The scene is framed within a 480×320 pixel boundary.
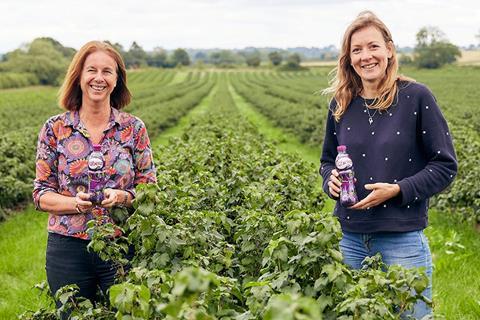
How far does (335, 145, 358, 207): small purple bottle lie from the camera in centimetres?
287

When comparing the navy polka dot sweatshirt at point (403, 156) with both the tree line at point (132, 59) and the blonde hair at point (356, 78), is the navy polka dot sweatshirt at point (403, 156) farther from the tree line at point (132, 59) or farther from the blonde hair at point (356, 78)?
the tree line at point (132, 59)

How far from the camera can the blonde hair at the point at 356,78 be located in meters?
2.92

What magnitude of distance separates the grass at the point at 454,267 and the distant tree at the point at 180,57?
386 ft

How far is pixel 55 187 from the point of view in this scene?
10.5ft

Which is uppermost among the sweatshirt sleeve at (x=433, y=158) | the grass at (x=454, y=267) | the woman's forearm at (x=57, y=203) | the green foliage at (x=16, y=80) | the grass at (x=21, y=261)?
the sweatshirt sleeve at (x=433, y=158)

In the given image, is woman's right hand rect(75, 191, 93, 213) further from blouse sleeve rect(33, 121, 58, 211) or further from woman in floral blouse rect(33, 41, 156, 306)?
blouse sleeve rect(33, 121, 58, 211)

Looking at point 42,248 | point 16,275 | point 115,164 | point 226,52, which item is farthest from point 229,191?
point 226,52

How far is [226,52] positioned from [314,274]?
5794 inches

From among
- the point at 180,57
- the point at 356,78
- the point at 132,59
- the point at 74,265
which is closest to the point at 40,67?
the point at 132,59

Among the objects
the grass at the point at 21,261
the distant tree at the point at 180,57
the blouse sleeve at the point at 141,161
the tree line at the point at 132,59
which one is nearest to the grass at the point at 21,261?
the grass at the point at 21,261

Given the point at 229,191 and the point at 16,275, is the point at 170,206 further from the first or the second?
the point at 16,275

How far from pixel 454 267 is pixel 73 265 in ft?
15.9

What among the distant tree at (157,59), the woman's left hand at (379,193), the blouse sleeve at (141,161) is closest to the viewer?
the woman's left hand at (379,193)

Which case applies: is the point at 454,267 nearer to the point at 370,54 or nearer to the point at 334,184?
the point at 334,184
